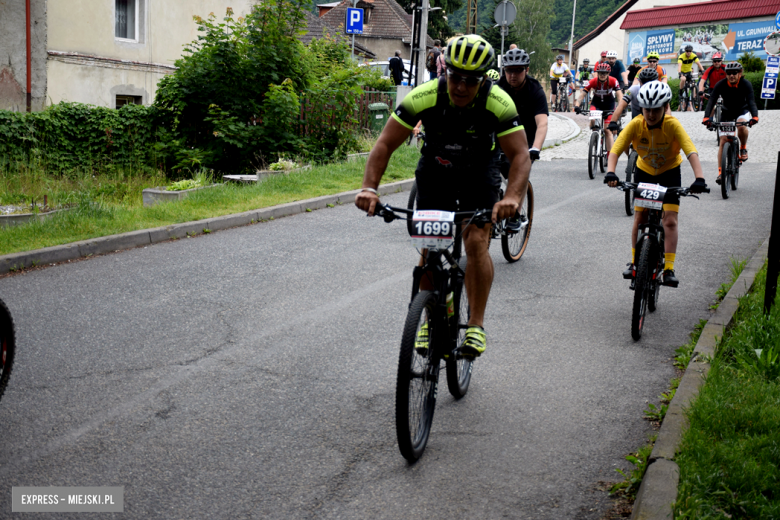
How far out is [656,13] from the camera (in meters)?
50.2

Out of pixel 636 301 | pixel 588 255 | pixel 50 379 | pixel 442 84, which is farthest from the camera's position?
pixel 588 255

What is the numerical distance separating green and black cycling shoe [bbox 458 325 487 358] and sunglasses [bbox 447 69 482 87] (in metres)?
1.36

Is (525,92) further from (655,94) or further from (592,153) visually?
(592,153)

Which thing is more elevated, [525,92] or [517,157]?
[525,92]

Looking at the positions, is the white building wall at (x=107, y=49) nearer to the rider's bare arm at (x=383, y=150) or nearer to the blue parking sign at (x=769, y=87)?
the blue parking sign at (x=769, y=87)

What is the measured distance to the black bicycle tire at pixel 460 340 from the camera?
4.43 meters

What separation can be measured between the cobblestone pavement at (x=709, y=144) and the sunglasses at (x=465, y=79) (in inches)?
595

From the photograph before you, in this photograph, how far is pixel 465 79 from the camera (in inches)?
161

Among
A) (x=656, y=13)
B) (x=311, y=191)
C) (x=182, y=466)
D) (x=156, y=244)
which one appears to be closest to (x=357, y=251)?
(x=156, y=244)

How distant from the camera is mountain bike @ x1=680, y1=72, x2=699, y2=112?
29.9m

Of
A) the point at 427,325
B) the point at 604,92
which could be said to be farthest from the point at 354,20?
the point at 427,325

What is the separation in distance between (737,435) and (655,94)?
3.38m

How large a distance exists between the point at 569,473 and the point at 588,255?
5.41 metres

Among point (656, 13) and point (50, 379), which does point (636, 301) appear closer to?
point (50, 379)
